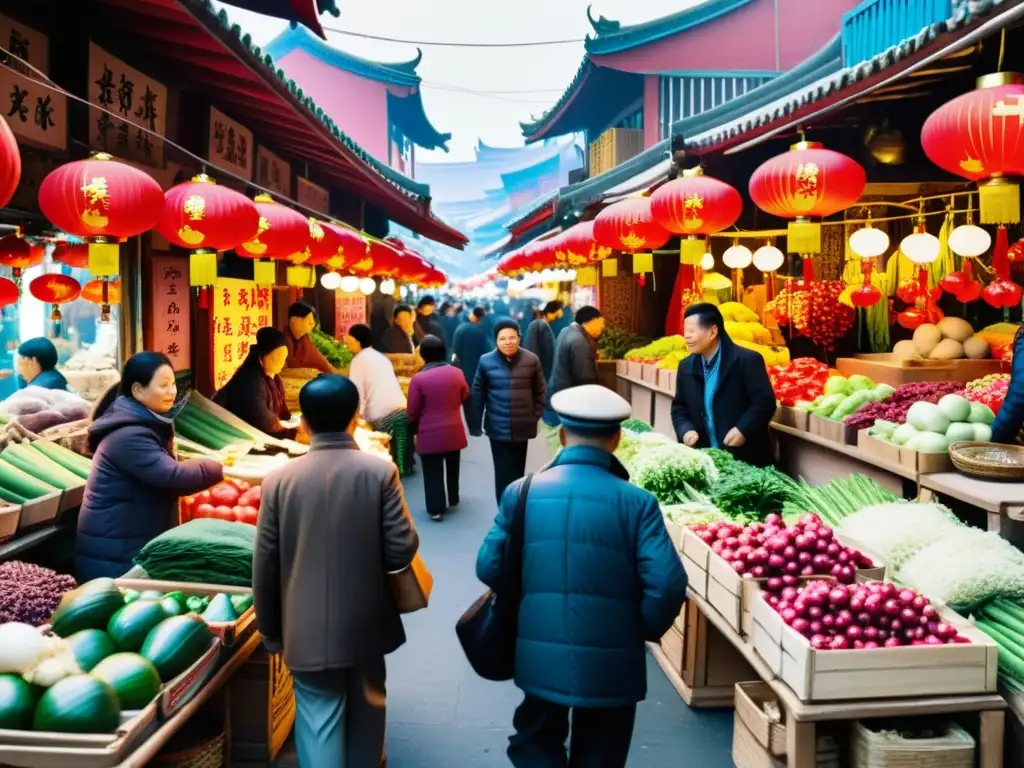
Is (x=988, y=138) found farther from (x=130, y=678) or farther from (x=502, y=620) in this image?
(x=130, y=678)

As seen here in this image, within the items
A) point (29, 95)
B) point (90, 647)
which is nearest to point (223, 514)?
point (90, 647)

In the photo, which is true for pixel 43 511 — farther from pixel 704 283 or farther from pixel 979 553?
pixel 704 283

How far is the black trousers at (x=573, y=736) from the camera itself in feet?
11.0

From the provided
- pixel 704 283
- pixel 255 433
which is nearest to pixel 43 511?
pixel 255 433

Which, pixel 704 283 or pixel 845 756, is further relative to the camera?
pixel 704 283

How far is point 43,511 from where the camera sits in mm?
5129

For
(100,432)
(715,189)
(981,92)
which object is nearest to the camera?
(981,92)

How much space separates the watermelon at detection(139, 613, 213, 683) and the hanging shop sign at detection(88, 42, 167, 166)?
12.2 feet

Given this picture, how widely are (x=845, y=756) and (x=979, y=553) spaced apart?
1.18 m

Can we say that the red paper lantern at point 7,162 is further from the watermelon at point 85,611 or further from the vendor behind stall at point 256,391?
the vendor behind stall at point 256,391

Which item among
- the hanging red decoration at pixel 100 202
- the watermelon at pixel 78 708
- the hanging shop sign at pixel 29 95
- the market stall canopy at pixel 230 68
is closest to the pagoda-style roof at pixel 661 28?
the market stall canopy at pixel 230 68

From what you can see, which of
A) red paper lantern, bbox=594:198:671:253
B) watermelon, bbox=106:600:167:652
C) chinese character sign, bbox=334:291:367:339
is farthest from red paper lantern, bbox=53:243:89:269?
chinese character sign, bbox=334:291:367:339

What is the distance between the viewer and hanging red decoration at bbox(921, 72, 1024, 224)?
4.31 m

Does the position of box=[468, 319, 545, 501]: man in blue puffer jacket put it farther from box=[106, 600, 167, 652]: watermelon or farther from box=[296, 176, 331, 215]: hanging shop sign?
box=[106, 600, 167, 652]: watermelon
